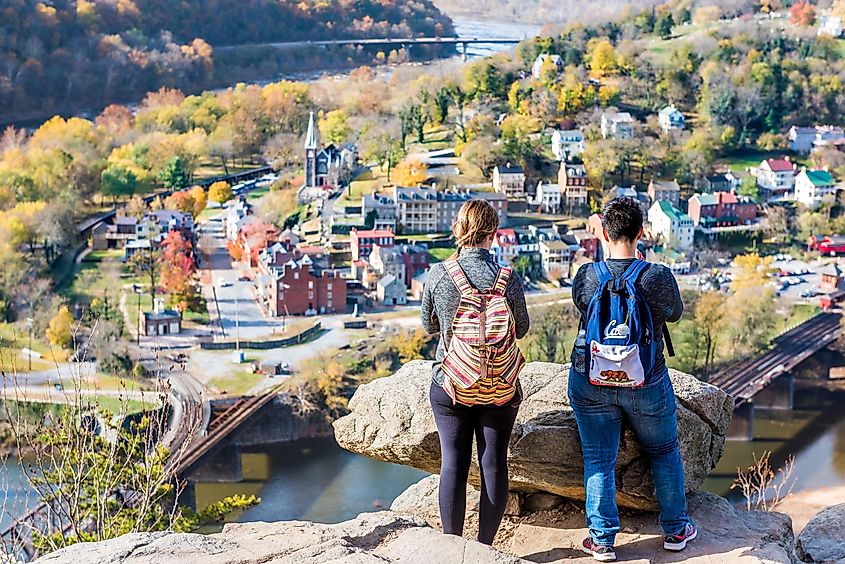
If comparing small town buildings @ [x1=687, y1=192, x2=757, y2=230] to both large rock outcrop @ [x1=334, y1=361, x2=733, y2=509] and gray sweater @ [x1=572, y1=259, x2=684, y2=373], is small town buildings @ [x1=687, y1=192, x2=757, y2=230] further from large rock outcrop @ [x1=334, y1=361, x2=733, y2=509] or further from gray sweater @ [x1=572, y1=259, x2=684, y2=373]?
gray sweater @ [x1=572, y1=259, x2=684, y2=373]

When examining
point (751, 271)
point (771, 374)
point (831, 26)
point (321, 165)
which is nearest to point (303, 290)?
point (771, 374)

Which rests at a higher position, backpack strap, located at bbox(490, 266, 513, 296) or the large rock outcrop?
backpack strap, located at bbox(490, 266, 513, 296)

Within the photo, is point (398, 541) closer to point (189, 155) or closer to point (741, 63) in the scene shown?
point (189, 155)

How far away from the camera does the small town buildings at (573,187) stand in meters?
18.4

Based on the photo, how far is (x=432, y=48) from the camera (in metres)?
31.8

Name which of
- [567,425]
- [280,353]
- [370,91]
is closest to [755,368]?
[280,353]

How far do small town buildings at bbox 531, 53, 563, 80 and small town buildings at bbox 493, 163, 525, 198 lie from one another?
5386mm

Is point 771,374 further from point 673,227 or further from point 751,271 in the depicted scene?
point 673,227

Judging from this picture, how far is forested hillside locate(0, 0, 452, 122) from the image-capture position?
89.4ft

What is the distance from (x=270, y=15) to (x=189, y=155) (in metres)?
10.6

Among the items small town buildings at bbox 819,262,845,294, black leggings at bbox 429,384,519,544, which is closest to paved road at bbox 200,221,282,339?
small town buildings at bbox 819,262,845,294

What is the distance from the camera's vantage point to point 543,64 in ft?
77.6

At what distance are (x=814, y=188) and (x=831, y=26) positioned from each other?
8759mm

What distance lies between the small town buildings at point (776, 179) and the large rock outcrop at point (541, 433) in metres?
17.2
